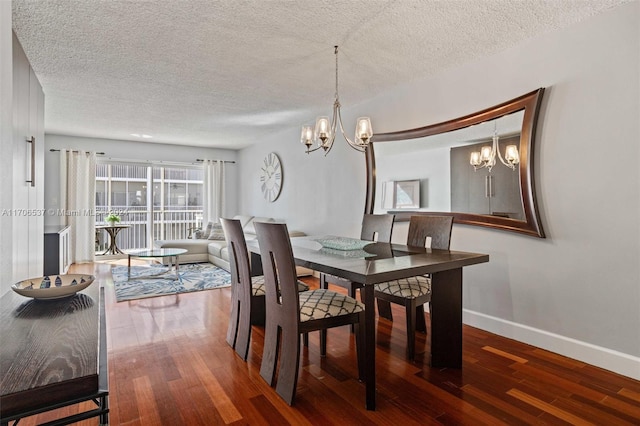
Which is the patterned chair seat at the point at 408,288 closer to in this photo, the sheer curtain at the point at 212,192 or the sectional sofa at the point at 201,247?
the sectional sofa at the point at 201,247

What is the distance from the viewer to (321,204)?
16.5ft

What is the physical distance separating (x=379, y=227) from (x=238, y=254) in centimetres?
133

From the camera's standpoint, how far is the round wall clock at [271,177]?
619 centimetres

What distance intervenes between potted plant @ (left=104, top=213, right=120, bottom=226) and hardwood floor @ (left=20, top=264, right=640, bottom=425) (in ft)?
14.5

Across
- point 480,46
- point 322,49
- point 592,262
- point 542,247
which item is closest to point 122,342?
point 322,49

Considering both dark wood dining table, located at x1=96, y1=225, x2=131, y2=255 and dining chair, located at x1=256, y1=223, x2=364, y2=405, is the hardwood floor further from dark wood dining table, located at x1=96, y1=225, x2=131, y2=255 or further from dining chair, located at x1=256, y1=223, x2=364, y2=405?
dark wood dining table, located at x1=96, y1=225, x2=131, y2=255

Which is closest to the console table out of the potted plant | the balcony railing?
the potted plant

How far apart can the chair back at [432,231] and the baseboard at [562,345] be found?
2.97ft

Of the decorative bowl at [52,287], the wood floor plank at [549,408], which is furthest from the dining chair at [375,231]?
the decorative bowl at [52,287]

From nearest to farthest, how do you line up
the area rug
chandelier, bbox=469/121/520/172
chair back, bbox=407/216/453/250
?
chair back, bbox=407/216/453/250 → chandelier, bbox=469/121/520/172 → the area rug

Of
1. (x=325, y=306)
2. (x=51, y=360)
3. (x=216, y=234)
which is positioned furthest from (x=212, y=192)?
(x=51, y=360)

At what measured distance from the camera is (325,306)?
205cm

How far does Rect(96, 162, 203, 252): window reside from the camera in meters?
6.82

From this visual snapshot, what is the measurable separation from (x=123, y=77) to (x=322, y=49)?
2.04 meters
